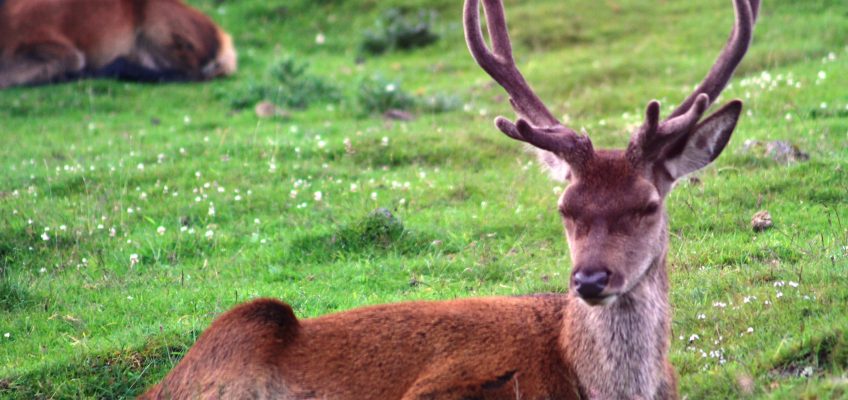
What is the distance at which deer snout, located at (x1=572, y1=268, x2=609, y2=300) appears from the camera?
16.2ft

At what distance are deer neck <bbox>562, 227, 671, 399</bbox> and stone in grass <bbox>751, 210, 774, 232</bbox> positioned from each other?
114 inches

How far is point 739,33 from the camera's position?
6.00m

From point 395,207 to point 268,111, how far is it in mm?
4282

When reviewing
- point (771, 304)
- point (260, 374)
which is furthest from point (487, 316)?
point (771, 304)

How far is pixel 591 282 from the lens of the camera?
16.2ft

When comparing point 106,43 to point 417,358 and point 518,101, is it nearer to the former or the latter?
point 518,101

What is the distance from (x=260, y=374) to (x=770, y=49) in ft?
33.5

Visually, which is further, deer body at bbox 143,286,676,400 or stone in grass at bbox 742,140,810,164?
stone in grass at bbox 742,140,810,164

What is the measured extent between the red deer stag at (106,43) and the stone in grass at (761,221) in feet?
31.6

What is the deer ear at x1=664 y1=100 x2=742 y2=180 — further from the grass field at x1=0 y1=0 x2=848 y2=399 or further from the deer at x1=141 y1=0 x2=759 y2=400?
the grass field at x1=0 y1=0 x2=848 y2=399

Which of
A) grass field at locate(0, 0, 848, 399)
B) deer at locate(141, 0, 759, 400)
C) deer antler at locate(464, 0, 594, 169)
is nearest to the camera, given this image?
deer at locate(141, 0, 759, 400)

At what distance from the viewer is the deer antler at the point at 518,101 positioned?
5.39 meters

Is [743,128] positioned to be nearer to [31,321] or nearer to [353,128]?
[353,128]

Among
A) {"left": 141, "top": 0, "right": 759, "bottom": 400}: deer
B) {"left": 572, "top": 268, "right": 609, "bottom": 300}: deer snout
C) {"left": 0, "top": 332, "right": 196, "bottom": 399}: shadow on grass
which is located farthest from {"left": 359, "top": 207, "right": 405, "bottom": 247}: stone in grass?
{"left": 572, "top": 268, "right": 609, "bottom": 300}: deer snout
